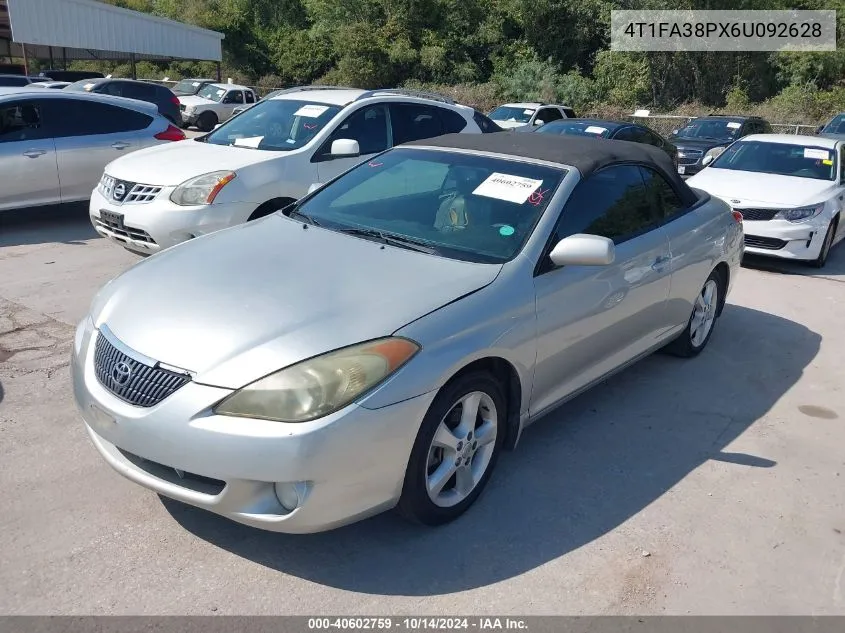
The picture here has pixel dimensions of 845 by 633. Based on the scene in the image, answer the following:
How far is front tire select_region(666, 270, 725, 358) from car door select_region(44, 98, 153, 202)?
686 cm

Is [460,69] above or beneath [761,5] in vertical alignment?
beneath

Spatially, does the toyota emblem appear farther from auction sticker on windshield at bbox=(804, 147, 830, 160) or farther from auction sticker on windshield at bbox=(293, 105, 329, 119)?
auction sticker on windshield at bbox=(804, 147, 830, 160)

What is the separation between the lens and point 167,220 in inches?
259

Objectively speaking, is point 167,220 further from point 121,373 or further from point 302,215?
point 121,373

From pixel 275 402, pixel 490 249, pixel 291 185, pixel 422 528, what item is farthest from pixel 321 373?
pixel 291 185

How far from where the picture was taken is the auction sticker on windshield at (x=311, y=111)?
301 inches

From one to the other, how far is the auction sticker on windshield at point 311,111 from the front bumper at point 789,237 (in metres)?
4.93

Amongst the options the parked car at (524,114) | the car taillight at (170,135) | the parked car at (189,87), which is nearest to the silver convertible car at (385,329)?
the car taillight at (170,135)

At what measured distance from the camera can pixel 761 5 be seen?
110 feet

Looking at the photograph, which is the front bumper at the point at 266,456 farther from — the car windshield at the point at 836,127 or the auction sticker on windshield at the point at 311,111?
the car windshield at the point at 836,127

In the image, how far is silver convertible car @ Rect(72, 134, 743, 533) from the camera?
2.95 m

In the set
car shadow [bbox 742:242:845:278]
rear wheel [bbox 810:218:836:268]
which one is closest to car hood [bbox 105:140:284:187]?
car shadow [bbox 742:242:845:278]

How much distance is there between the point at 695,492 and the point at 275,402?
7.53 ft

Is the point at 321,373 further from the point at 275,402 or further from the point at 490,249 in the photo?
the point at 490,249
